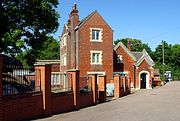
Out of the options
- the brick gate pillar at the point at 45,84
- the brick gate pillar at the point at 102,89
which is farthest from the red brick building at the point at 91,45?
the brick gate pillar at the point at 45,84

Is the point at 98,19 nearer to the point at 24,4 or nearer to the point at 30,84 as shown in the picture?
the point at 24,4

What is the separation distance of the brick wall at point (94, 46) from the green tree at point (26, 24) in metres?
16.4

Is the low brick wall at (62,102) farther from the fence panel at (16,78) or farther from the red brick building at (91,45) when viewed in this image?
the red brick building at (91,45)

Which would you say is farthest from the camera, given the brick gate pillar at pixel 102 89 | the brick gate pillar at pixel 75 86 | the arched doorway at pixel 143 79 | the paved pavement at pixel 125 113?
the arched doorway at pixel 143 79

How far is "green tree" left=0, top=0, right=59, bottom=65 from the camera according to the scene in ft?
81.8

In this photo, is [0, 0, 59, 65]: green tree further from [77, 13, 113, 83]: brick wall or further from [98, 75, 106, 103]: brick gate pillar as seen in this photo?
[77, 13, 113, 83]: brick wall

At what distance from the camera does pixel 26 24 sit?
89.0 ft

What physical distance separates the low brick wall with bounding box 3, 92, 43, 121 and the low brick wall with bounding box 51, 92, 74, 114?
1581 millimetres

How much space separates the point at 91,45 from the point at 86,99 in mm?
22030

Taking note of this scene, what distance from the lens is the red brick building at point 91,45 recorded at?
45344 mm

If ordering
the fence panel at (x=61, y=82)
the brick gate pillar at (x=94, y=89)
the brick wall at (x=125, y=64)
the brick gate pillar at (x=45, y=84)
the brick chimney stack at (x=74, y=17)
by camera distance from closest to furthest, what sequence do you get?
the brick gate pillar at (x=45, y=84)
the fence panel at (x=61, y=82)
the brick gate pillar at (x=94, y=89)
the brick chimney stack at (x=74, y=17)
the brick wall at (x=125, y=64)

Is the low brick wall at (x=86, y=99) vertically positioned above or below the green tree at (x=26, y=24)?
below

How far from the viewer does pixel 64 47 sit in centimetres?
5416

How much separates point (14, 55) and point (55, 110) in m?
8.62
